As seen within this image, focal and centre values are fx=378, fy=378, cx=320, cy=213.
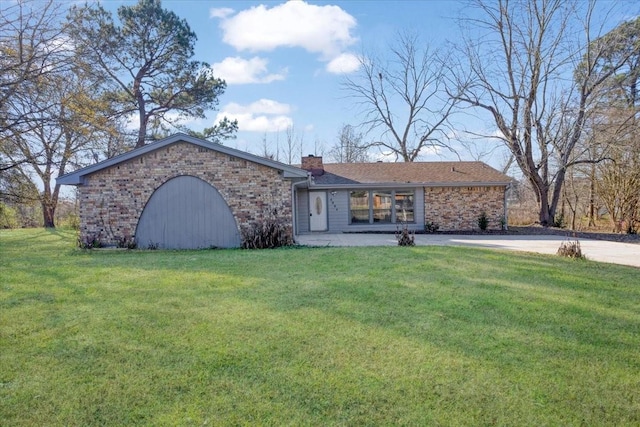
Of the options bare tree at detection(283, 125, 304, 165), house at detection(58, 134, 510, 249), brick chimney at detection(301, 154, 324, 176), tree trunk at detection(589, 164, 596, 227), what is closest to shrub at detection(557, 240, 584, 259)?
house at detection(58, 134, 510, 249)

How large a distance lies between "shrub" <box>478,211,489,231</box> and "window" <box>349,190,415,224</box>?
2.78 m

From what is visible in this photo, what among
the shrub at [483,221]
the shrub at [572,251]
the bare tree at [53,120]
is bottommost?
the shrub at [572,251]

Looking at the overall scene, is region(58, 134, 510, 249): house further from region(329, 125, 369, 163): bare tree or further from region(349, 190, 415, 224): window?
region(329, 125, 369, 163): bare tree

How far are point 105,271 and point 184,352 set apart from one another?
4459 millimetres

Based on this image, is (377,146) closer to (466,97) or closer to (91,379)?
(466,97)

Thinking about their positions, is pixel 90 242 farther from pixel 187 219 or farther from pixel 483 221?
pixel 483 221

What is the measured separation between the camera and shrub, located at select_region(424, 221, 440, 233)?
625 inches

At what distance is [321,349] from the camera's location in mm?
3467

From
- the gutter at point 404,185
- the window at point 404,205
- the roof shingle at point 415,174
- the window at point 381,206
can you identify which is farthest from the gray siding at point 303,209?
the window at point 404,205

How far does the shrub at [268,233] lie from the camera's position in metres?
11.0

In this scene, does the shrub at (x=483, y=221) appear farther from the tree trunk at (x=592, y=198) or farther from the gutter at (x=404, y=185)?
the tree trunk at (x=592, y=198)

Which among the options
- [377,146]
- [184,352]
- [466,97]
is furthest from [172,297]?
[377,146]

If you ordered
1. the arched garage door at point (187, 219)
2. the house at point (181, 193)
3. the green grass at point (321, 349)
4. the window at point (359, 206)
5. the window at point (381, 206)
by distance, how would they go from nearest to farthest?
the green grass at point (321, 349)
the house at point (181, 193)
the arched garage door at point (187, 219)
the window at point (359, 206)
the window at point (381, 206)

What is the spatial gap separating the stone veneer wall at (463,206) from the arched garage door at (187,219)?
8837 mm
